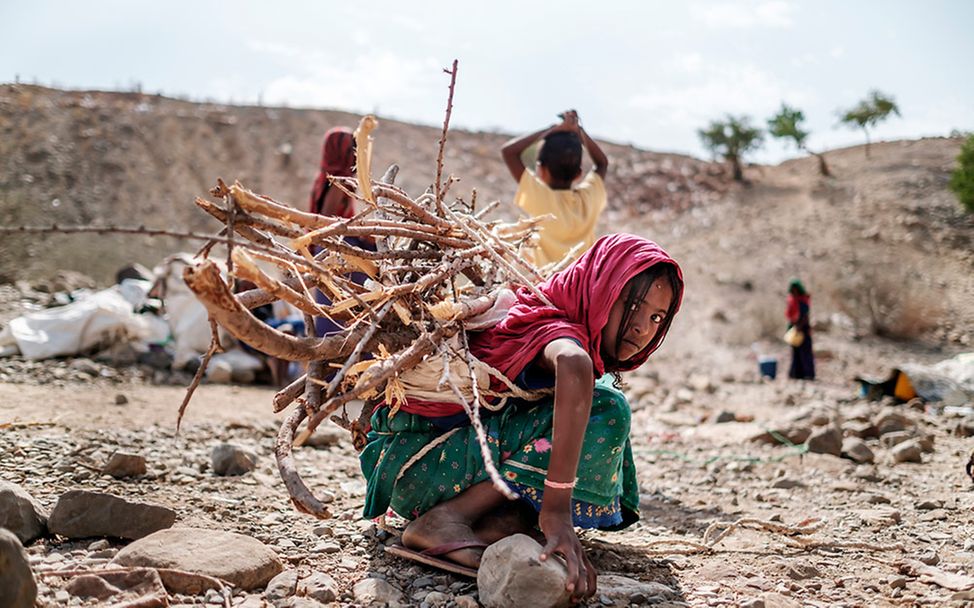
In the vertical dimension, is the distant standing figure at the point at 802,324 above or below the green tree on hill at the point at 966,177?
below

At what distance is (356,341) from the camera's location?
7.68 feet

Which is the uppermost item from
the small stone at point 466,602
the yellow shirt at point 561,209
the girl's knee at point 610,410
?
the yellow shirt at point 561,209

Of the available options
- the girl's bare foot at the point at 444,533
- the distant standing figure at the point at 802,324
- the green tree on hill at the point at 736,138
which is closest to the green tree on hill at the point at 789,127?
the green tree on hill at the point at 736,138

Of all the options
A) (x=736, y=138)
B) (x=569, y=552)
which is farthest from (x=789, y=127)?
(x=569, y=552)

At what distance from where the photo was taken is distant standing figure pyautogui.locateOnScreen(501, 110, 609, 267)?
14.2 ft

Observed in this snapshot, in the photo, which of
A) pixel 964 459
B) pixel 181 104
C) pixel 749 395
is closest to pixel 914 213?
pixel 749 395

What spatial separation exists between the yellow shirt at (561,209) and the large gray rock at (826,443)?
1.83m

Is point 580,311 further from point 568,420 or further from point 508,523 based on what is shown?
point 508,523

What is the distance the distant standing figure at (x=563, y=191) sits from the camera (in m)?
4.32

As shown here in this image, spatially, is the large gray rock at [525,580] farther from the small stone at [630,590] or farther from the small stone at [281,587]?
the small stone at [281,587]

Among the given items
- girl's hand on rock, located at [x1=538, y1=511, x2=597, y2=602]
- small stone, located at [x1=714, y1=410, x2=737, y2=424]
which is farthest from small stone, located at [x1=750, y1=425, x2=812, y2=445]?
girl's hand on rock, located at [x1=538, y1=511, x2=597, y2=602]

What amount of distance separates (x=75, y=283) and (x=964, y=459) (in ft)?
35.2

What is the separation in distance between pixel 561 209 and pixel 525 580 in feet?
8.92

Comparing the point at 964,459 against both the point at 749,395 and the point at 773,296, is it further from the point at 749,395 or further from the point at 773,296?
the point at 773,296
